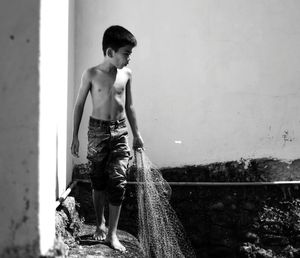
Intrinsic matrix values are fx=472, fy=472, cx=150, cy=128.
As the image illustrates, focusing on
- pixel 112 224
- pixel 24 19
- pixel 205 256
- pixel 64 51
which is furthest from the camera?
pixel 205 256

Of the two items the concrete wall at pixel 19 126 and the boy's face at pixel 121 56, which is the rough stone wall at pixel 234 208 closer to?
the boy's face at pixel 121 56

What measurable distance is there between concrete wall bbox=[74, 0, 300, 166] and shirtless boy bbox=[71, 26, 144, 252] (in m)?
1.48

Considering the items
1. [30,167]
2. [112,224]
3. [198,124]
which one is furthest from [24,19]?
[198,124]

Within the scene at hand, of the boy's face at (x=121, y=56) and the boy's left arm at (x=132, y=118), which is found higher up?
the boy's face at (x=121, y=56)

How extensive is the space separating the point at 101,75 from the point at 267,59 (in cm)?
249

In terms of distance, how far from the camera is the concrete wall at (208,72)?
215 inches

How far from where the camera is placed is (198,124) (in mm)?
5648

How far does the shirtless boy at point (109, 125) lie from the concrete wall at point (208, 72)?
1.48 metres

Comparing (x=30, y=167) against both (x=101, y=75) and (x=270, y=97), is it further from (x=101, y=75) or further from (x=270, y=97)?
(x=270, y=97)

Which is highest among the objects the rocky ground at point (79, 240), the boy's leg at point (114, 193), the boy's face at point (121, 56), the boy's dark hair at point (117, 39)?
the boy's dark hair at point (117, 39)

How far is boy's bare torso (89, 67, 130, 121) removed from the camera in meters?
3.98

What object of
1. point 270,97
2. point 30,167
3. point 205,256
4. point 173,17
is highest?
point 173,17

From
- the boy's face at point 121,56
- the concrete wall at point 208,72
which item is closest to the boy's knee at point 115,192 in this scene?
the boy's face at point 121,56

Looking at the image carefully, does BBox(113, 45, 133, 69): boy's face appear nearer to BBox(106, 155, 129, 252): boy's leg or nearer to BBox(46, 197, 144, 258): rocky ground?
BBox(106, 155, 129, 252): boy's leg
